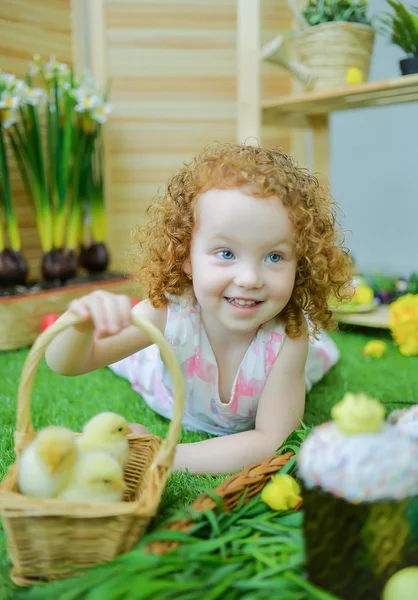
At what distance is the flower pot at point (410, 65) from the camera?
172cm

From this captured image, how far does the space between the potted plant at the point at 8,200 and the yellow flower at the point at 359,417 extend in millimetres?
1482

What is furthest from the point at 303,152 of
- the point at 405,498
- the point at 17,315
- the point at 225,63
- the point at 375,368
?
the point at 405,498

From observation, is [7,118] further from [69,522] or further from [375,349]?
[69,522]

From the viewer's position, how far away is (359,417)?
58 centimetres

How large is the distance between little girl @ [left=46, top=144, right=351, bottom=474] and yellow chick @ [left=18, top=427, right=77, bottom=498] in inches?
5.7

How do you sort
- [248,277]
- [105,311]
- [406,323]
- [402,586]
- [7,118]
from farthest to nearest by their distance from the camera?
[7,118]
[406,323]
[248,277]
[105,311]
[402,586]

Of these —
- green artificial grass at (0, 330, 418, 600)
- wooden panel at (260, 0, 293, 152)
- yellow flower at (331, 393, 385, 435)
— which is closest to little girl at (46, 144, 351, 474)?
green artificial grass at (0, 330, 418, 600)

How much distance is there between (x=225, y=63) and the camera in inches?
91.4

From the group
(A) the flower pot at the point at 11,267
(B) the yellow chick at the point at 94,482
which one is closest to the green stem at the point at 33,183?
(A) the flower pot at the point at 11,267

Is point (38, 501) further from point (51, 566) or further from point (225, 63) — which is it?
point (225, 63)

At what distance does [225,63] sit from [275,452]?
1741 mm

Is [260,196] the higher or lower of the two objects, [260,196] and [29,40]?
the lower

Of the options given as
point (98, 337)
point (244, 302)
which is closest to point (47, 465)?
point (98, 337)

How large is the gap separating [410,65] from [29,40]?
129 cm
